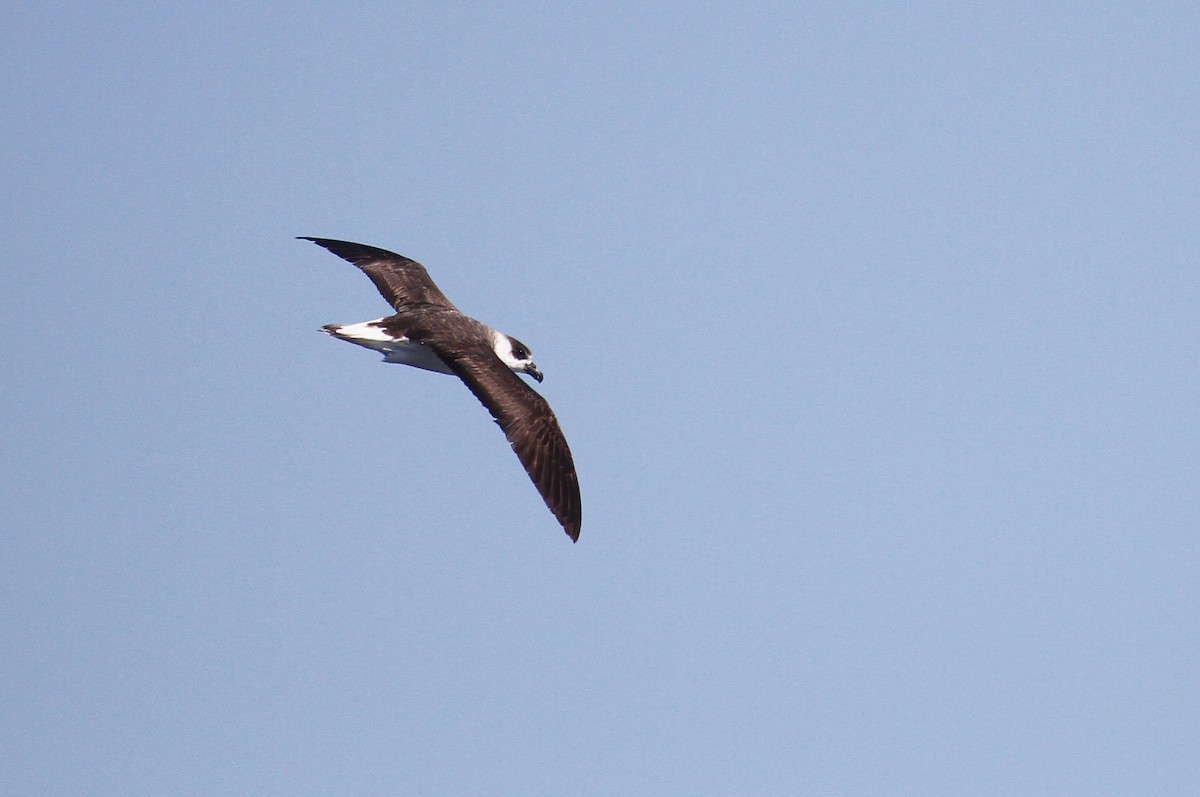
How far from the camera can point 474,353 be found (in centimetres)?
2498

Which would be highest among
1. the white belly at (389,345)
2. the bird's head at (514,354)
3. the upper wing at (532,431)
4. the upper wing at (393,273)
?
the upper wing at (393,273)

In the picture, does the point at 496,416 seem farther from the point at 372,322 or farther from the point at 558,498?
the point at 372,322

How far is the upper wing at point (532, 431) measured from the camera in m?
23.1

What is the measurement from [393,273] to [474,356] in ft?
15.7

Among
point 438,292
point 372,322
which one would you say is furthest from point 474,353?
point 438,292

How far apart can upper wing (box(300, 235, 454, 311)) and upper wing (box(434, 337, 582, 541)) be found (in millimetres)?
3806

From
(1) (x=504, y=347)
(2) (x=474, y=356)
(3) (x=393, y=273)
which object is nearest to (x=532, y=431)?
(2) (x=474, y=356)

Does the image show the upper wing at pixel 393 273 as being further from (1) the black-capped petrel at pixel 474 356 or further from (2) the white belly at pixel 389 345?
(2) the white belly at pixel 389 345

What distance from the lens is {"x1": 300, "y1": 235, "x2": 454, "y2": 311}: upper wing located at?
1114 inches

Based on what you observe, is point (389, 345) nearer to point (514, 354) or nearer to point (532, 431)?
point (514, 354)

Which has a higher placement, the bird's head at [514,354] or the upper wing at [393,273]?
the upper wing at [393,273]

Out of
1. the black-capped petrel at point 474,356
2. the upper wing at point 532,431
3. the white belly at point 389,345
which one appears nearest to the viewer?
the upper wing at point 532,431

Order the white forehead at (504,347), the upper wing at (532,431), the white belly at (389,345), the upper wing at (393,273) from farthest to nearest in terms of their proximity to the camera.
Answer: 1. the upper wing at (393,273)
2. the white forehead at (504,347)
3. the white belly at (389,345)
4. the upper wing at (532,431)

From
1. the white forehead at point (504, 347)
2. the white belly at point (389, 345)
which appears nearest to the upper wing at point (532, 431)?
the white belly at point (389, 345)
